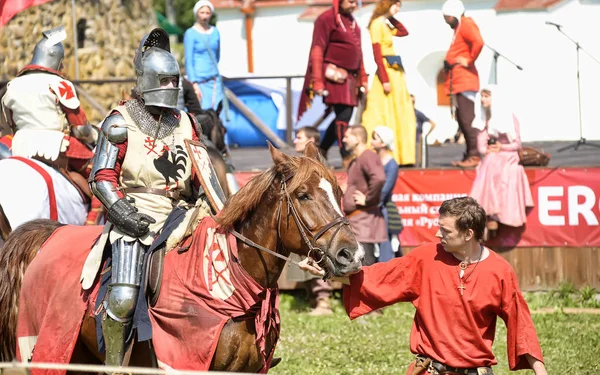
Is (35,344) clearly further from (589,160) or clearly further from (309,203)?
(589,160)

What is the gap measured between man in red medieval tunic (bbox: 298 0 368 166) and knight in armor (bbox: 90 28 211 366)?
586 centimetres

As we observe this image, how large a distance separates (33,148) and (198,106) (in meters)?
3.54

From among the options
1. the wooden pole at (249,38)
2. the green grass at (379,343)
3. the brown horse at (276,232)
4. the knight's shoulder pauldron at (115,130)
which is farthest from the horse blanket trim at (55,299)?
the wooden pole at (249,38)

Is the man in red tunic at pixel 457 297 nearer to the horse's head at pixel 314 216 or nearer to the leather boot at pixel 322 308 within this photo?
the horse's head at pixel 314 216

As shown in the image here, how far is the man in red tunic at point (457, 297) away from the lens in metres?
5.00

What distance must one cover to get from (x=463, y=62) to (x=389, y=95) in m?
1.00

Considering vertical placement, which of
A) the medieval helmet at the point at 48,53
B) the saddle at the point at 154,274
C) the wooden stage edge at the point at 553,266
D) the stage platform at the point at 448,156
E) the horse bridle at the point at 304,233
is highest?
the medieval helmet at the point at 48,53

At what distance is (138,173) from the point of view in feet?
18.3

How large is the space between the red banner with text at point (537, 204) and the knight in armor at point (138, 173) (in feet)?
18.8

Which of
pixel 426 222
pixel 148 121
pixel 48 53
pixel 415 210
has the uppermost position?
pixel 48 53

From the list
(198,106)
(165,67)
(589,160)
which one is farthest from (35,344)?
(589,160)

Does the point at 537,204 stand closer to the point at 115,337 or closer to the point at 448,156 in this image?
the point at 448,156

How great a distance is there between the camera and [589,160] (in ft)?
38.0

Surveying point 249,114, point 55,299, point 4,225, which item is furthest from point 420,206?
point 55,299
